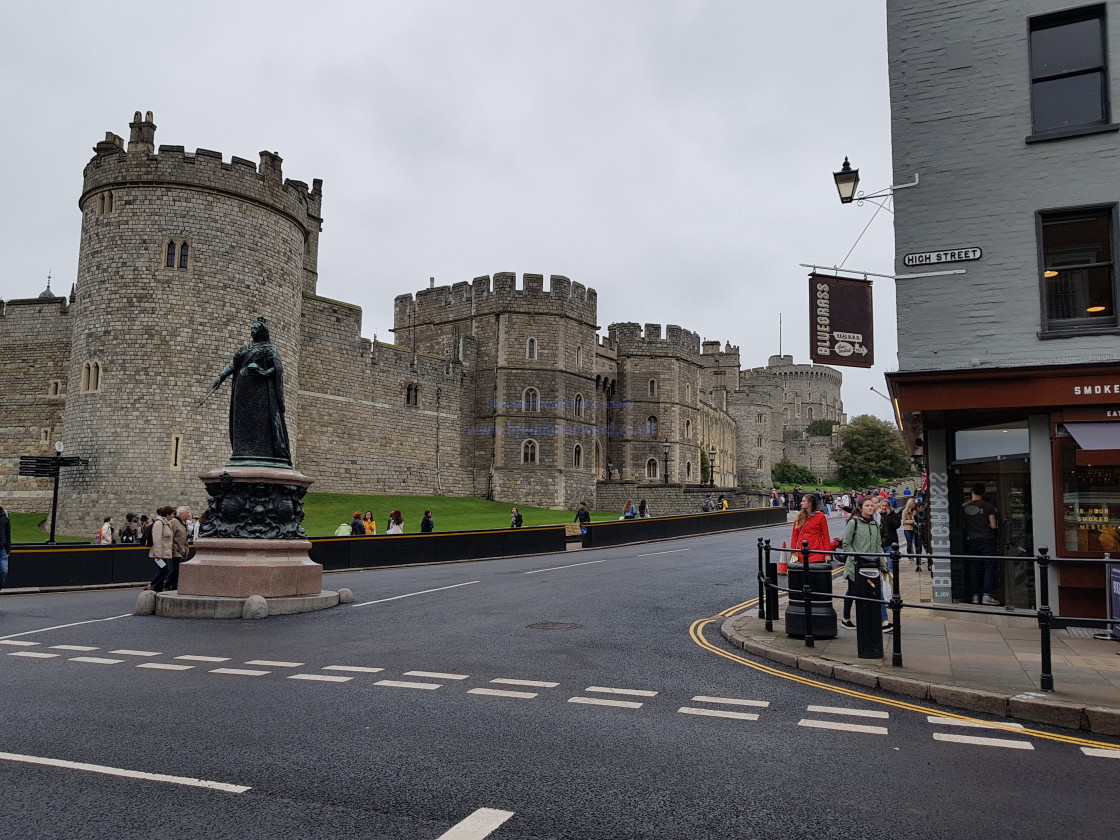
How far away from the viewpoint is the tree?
88.7 metres

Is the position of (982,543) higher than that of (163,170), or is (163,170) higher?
(163,170)

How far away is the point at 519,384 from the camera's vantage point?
48.0m

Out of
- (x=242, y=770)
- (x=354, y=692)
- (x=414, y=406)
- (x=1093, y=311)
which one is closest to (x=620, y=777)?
(x=242, y=770)

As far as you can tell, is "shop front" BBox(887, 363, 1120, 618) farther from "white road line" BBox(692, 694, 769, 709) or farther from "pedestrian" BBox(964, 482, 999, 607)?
"white road line" BBox(692, 694, 769, 709)

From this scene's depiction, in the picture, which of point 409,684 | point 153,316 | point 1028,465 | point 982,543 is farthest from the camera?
point 153,316

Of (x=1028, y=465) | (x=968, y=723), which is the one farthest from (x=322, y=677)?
(x=1028, y=465)

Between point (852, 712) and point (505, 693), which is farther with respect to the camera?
point (505, 693)

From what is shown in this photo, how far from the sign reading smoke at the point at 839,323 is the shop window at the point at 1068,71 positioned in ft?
11.2

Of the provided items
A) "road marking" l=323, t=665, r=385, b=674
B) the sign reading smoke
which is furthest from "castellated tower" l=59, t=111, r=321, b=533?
the sign reading smoke

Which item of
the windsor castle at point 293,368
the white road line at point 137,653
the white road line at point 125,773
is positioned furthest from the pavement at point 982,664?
the windsor castle at point 293,368

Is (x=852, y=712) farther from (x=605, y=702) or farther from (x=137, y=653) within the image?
(x=137, y=653)

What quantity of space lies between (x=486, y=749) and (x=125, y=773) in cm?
220

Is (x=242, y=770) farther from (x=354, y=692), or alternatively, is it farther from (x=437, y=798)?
(x=354, y=692)

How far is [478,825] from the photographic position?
4.21 meters
